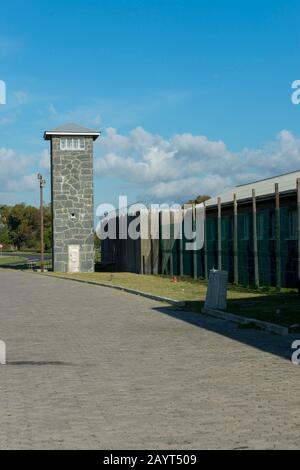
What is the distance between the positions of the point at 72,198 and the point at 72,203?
335mm

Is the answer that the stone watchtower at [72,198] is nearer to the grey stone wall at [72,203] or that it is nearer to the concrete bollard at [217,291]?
the grey stone wall at [72,203]

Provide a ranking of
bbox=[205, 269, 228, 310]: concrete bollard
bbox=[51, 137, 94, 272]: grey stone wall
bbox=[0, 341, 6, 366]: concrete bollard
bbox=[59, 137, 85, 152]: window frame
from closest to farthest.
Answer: bbox=[0, 341, 6, 366]: concrete bollard, bbox=[205, 269, 228, 310]: concrete bollard, bbox=[51, 137, 94, 272]: grey stone wall, bbox=[59, 137, 85, 152]: window frame

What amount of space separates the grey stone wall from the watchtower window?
24 cm

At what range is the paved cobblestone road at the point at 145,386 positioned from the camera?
24.1 feet

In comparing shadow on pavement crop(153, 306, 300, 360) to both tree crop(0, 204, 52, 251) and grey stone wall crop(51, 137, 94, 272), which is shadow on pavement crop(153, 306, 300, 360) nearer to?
grey stone wall crop(51, 137, 94, 272)

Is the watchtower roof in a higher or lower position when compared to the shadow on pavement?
higher

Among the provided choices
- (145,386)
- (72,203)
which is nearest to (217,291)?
(145,386)

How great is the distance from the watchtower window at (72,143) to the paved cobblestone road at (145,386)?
36.2m

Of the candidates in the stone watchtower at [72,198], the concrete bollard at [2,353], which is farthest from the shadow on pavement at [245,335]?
the stone watchtower at [72,198]

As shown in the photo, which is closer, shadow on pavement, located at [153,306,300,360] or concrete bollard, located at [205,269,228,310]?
shadow on pavement, located at [153,306,300,360]

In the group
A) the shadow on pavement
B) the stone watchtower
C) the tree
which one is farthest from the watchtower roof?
the tree

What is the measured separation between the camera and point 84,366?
1180 centimetres

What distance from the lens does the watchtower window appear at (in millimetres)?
54156
